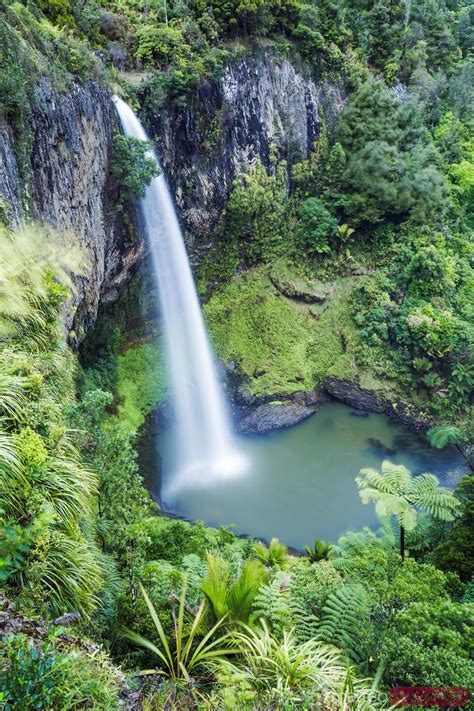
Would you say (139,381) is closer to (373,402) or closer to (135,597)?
(373,402)

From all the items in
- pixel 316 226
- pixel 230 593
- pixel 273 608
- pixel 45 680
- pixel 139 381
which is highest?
pixel 45 680

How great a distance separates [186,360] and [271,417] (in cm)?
323

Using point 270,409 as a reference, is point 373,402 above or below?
below

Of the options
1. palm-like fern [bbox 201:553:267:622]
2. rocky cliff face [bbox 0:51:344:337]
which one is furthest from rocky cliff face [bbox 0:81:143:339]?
palm-like fern [bbox 201:553:267:622]

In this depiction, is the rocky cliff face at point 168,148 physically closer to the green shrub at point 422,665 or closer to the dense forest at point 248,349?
the dense forest at point 248,349

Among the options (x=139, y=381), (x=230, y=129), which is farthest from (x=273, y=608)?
(x=230, y=129)

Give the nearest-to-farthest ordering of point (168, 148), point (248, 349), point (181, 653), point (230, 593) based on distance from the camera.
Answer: point (181, 653), point (230, 593), point (168, 148), point (248, 349)

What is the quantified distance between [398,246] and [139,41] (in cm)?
1023

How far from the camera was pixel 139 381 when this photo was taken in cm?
1342

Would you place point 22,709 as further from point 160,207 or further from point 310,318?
point 310,318

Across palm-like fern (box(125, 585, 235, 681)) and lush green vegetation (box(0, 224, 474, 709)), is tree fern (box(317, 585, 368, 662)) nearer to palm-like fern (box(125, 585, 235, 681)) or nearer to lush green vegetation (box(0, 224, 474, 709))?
lush green vegetation (box(0, 224, 474, 709))

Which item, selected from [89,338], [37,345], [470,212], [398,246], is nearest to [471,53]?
[470,212]

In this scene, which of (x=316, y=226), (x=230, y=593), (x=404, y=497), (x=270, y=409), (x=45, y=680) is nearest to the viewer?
(x=45, y=680)

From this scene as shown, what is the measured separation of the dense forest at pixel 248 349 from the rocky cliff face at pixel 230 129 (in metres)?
0.13
